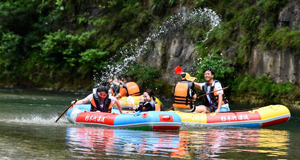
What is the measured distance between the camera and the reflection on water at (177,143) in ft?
25.5

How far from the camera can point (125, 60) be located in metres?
26.0

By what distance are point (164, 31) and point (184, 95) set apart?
12.5 m

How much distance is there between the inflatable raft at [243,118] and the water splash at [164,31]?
10.7m

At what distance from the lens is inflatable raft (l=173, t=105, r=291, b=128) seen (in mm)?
12023

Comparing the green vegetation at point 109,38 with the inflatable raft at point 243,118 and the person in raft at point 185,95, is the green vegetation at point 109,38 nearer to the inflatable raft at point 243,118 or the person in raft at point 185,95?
the inflatable raft at point 243,118

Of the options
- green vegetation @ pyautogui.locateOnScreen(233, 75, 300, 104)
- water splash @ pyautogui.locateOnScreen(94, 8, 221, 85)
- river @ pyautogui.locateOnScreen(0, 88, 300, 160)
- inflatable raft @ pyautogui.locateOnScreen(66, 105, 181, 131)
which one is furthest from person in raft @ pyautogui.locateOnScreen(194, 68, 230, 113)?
water splash @ pyautogui.locateOnScreen(94, 8, 221, 85)

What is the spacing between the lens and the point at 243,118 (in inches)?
481

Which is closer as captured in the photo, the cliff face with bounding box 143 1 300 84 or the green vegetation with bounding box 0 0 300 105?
the cliff face with bounding box 143 1 300 84

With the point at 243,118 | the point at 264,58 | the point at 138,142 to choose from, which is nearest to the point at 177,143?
the point at 138,142

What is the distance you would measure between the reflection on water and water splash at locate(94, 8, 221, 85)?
496 inches

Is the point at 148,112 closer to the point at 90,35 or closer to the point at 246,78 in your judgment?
the point at 246,78

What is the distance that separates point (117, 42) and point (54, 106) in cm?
1025

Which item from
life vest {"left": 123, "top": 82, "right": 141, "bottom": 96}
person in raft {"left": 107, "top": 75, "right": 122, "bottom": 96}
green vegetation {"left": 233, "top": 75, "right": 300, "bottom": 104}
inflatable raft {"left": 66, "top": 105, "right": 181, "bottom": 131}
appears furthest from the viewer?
person in raft {"left": 107, "top": 75, "right": 122, "bottom": 96}

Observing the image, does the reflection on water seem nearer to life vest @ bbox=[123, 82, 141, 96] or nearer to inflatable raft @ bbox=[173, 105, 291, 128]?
inflatable raft @ bbox=[173, 105, 291, 128]
